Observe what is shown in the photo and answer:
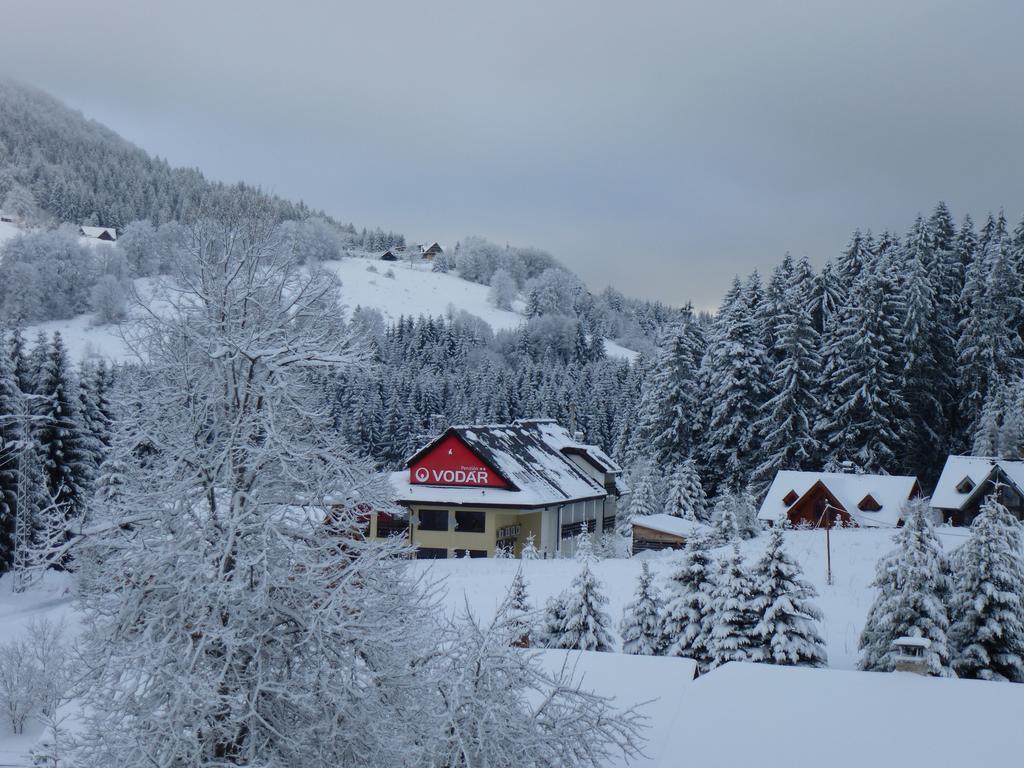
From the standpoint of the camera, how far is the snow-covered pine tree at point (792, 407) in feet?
152

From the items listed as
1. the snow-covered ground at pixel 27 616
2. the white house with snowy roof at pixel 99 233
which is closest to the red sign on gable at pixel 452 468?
the snow-covered ground at pixel 27 616

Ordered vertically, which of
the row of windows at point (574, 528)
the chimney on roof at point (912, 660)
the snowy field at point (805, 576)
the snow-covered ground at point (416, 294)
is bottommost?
the row of windows at point (574, 528)

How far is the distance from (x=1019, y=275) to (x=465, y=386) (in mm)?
55427

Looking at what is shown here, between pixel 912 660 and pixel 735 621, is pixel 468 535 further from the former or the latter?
pixel 912 660

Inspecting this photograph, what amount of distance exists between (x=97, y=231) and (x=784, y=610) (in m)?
169

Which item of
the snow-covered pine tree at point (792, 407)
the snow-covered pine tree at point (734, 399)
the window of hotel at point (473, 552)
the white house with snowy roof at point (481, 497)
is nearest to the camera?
the window of hotel at point (473, 552)

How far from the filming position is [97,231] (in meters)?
159

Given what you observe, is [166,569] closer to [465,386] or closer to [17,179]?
[465,386]

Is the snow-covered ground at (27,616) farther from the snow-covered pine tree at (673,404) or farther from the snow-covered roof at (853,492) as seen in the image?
the snow-covered pine tree at (673,404)

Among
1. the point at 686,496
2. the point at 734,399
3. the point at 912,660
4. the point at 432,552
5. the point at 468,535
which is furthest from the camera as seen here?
the point at 734,399

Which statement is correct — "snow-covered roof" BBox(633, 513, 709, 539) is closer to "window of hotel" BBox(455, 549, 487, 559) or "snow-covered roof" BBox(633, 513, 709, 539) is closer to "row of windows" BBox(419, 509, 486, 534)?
"window of hotel" BBox(455, 549, 487, 559)

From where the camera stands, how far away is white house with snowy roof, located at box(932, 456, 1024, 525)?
123 ft

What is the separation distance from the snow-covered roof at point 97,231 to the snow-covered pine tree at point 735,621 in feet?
526

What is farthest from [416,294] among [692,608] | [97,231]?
[692,608]
